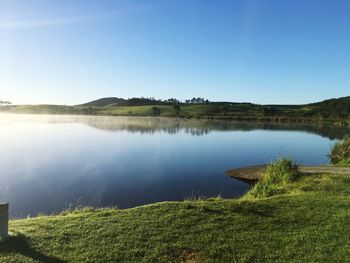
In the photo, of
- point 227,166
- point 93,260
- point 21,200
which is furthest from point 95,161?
point 93,260

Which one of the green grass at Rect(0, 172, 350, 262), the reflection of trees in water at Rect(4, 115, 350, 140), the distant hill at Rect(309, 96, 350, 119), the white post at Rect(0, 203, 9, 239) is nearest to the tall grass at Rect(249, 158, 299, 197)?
the green grass at Rect(0, 172, 350, 262)

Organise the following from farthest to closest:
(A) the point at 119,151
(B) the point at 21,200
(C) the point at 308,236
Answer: (A) the point at 119,151, (B) the point at 21,200, (C) the point at 308,236

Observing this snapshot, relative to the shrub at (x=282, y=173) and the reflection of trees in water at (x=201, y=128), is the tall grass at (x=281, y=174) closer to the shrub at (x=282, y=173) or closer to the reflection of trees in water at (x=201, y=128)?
the shrub at (x=282, y=173)

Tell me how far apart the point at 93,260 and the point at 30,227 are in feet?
10.2

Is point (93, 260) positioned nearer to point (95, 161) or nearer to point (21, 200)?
point (21, 200)

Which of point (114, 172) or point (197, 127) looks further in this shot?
point (197, 127)

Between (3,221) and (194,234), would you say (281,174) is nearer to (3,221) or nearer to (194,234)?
(194,234)

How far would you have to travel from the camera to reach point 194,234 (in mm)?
10172


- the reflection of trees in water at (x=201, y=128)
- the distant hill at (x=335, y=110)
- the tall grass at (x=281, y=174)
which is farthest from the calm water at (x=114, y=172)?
the distant hill at (x=335, y=110)

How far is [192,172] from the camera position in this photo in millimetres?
32656

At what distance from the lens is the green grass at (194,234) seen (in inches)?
346

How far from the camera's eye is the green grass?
8797mm

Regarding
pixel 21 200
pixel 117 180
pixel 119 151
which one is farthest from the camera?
pixel 119 151

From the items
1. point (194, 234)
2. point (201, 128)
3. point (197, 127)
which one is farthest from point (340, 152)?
point (197, 127)
